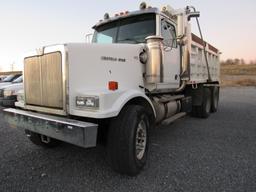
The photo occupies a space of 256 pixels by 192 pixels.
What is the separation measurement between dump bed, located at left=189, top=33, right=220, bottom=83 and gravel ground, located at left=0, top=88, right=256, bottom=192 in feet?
6.24

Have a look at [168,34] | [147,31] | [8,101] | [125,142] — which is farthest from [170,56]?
[8,101]

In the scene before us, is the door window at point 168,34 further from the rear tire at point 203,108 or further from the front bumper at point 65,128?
the rear tire at point 203,108

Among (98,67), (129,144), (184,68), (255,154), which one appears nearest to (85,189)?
(129,144)

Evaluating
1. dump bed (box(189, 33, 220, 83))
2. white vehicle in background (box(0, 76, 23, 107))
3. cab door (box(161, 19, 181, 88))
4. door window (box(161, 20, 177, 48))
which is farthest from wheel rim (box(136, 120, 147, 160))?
white vehicle in background (box(0, 76, 23, 107))

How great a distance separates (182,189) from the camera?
103 inches

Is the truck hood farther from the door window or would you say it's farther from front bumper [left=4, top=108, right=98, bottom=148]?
the door window

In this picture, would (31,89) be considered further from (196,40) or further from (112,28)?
(196,40)

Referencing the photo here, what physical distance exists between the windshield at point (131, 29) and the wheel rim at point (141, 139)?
5.94 ft

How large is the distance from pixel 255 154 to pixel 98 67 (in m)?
3.19

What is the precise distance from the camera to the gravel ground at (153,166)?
2.72 meters

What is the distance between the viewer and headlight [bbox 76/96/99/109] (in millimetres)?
2580

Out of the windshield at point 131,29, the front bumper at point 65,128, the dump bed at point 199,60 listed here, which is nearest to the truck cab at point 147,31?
the windshield at point 131,29

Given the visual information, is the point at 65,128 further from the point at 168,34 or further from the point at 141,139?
the point at 168,34

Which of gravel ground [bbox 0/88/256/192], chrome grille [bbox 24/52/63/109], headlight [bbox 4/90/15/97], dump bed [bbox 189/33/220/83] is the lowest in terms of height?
gravel ground [bbox 0/88/256/192]
